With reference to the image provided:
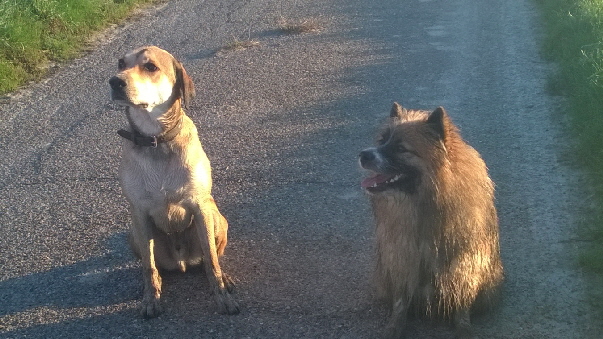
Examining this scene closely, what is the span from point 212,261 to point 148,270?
1.43 ft

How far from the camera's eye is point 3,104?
895cm

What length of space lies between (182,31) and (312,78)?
3.35 m

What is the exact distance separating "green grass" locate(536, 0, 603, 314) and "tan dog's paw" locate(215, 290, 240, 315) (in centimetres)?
227

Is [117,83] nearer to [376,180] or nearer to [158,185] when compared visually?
[158,185]

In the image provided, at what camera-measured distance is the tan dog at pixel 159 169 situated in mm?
4738

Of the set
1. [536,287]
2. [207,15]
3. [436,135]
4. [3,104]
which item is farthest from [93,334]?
[207,15]

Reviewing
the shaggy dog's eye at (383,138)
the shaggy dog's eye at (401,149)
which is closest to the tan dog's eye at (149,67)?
the shaggy dog's eye at (383,138)

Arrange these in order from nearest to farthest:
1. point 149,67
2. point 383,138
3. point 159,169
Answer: point 383,138
point 159,169
point 149,67

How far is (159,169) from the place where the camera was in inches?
187

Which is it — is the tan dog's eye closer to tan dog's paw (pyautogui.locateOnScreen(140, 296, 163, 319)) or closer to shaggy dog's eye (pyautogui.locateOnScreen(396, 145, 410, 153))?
tan dog's paw (pyautogui.locateOnScreen(140, 296, 163, 319))

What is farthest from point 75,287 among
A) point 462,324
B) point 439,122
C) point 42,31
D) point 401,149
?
point 42,31

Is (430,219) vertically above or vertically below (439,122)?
below

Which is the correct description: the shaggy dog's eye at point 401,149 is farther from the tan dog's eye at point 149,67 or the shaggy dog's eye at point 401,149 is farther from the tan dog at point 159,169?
the tan dog's eye at point 149,67

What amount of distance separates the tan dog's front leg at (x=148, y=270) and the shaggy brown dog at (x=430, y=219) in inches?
58.9
